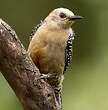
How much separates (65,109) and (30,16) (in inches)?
107

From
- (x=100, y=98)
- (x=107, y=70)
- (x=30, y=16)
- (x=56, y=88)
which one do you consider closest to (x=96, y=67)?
(x=107, y=70)

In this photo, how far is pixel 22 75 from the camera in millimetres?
5352

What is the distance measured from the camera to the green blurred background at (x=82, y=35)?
1070 centimetres

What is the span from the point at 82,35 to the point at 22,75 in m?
6.61

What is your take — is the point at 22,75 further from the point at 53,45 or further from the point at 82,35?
the point at 82,35

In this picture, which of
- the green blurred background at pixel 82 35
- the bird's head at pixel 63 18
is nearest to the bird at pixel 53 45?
the bird's head at pixel 63 18

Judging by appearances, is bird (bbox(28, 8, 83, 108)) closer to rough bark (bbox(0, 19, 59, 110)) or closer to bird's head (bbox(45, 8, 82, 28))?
bird's head (bbox(45, 8, 82, 28))

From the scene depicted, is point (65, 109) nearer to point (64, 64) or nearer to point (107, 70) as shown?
point (107, 70)

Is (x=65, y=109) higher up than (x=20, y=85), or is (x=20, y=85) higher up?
(x=20, y=85)

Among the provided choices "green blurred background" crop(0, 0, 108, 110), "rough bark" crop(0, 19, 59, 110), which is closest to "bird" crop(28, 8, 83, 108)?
"rough bark" crop(0, 19, 59, 110)

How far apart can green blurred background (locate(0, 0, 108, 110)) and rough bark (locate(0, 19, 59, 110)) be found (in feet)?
15.0

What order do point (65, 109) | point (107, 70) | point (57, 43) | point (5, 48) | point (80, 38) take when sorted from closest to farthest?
point (5, 48), point (57, 43), point (65, 109), point (107, 70), point (80, 38)

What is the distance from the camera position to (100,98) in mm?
10211

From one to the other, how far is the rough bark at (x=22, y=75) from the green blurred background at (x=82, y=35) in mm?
4571
